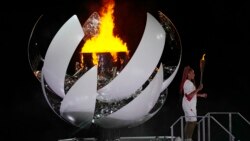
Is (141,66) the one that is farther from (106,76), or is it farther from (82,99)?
(82,99)

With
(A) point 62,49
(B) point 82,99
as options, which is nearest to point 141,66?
(B) point 82,99

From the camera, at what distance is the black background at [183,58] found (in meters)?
13.0

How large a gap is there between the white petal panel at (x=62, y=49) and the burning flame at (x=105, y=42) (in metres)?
1.00

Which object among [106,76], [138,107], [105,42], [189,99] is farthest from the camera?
[105,42]

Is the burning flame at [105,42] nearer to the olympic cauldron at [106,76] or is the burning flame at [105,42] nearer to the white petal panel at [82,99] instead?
the olympic cauldron at [106,76]

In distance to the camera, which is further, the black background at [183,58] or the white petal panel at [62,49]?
the black background at [183,58]

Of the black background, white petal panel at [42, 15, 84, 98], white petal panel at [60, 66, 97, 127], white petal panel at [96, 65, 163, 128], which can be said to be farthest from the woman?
the black background

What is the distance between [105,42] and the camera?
11781 millimetres

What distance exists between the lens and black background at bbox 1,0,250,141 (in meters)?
13.0

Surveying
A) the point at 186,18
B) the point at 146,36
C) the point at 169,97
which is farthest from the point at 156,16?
the point at 169,97

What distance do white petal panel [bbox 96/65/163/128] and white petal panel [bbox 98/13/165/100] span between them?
0.17 m

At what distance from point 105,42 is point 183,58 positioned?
259cm

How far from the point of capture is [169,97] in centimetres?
1405

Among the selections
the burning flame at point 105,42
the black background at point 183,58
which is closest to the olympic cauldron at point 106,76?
the burning flame at point 105,42
